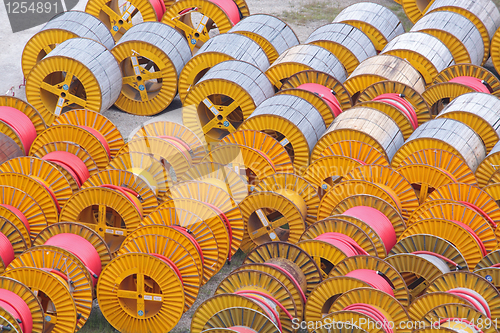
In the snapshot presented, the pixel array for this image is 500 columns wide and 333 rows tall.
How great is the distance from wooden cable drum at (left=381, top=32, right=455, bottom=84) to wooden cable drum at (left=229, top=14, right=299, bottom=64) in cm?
264

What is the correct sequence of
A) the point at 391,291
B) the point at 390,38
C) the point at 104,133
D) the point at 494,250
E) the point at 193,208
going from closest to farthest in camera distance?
the point at 391,291
the point at 494,250
the point at 193,208
the point at 104,133
the point at 390,38

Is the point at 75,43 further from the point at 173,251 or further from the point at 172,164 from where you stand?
the point at 173,251

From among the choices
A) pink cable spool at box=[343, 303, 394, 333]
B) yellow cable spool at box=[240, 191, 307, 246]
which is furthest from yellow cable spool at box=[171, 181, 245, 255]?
pink cable spool at box=[343, 303, 394, 333]

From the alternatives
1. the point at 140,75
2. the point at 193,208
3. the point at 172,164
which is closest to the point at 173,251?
the point at 193,208

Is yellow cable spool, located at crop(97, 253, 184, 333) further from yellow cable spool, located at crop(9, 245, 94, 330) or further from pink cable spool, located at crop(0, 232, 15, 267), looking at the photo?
pink cable spool, located at crop(0, 232, 15, 267)

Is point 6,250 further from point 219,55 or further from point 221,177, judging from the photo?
point 219,55

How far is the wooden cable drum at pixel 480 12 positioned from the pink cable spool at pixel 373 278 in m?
10.4

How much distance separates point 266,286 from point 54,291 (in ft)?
10.2

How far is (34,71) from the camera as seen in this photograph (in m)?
15.5

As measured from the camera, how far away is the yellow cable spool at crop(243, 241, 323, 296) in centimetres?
1034

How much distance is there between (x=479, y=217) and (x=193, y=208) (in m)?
4.77

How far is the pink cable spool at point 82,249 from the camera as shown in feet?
34.4

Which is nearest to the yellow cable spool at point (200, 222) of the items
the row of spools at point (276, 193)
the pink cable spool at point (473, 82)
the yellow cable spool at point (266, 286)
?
the row of spools at point (276, 193)

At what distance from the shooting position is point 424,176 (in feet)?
40.0
